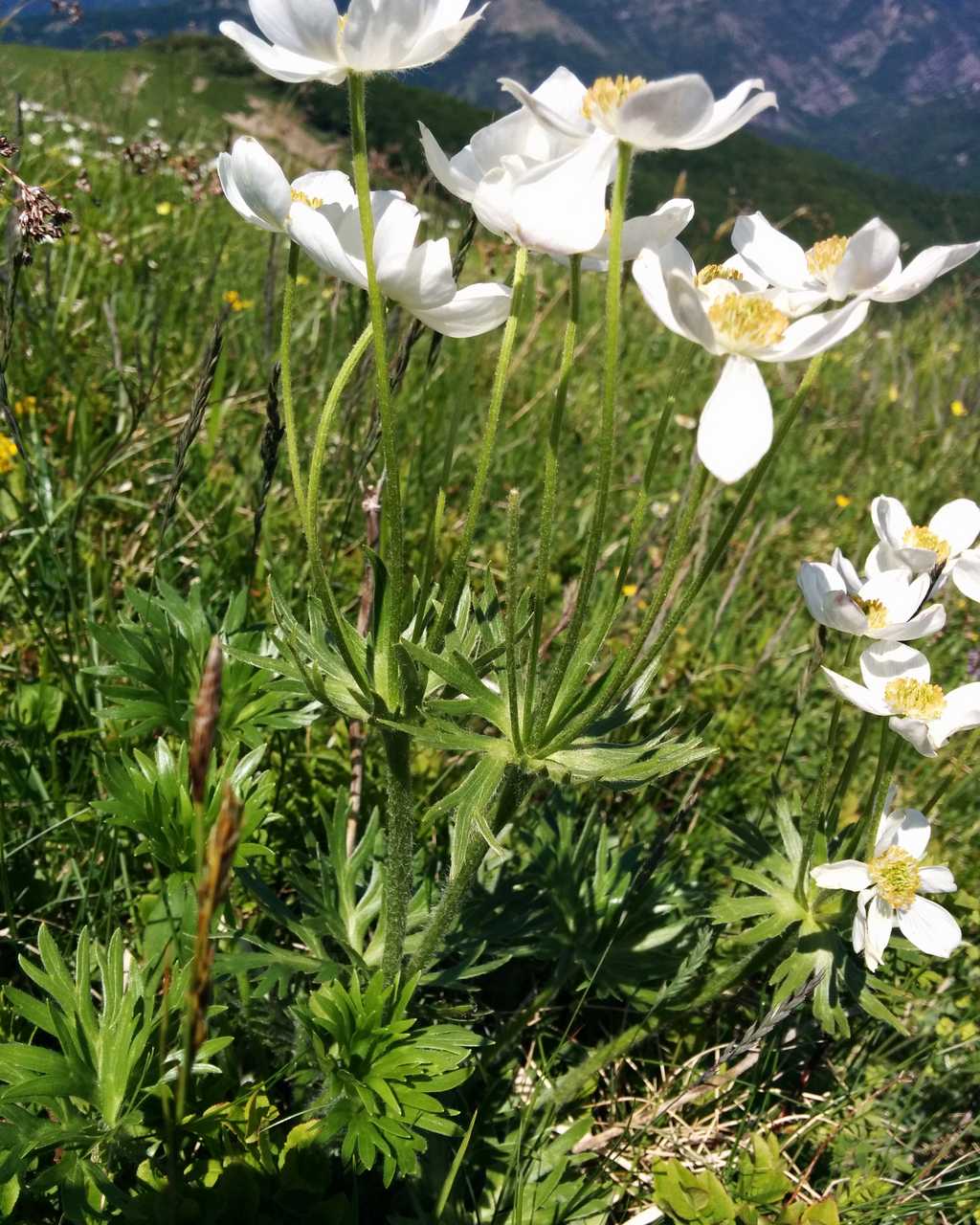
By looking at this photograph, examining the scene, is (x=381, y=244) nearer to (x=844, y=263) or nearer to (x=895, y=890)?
(x=844, y=263)

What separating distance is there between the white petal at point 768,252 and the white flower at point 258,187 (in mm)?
593

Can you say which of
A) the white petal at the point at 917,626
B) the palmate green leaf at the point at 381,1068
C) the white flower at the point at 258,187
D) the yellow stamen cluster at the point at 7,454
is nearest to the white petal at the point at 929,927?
the white petal at the point at 917,626

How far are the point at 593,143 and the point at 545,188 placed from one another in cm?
7

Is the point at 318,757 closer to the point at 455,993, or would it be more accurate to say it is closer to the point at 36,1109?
the point at 455,993

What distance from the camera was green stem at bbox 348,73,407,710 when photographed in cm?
105

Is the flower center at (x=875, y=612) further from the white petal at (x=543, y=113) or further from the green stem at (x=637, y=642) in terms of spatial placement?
the white petal at (x=543, y=113)

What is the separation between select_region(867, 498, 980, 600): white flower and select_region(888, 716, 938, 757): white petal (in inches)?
10.3

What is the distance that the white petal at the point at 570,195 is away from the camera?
1.05 meters

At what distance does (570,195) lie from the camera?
1059 mm

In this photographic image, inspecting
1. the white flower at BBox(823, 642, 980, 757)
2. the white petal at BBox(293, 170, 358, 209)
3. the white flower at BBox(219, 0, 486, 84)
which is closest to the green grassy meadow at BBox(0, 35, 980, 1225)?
the white flower at BBox(823, 642, 980, 757)

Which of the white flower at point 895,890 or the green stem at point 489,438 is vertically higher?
the green stem at point 489,438

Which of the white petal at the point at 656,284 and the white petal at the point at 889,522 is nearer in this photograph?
the white petal at the point at 656,284

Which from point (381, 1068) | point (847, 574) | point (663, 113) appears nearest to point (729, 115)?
point (663, 113)

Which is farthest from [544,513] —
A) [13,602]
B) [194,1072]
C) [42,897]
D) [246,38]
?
[13,602]
